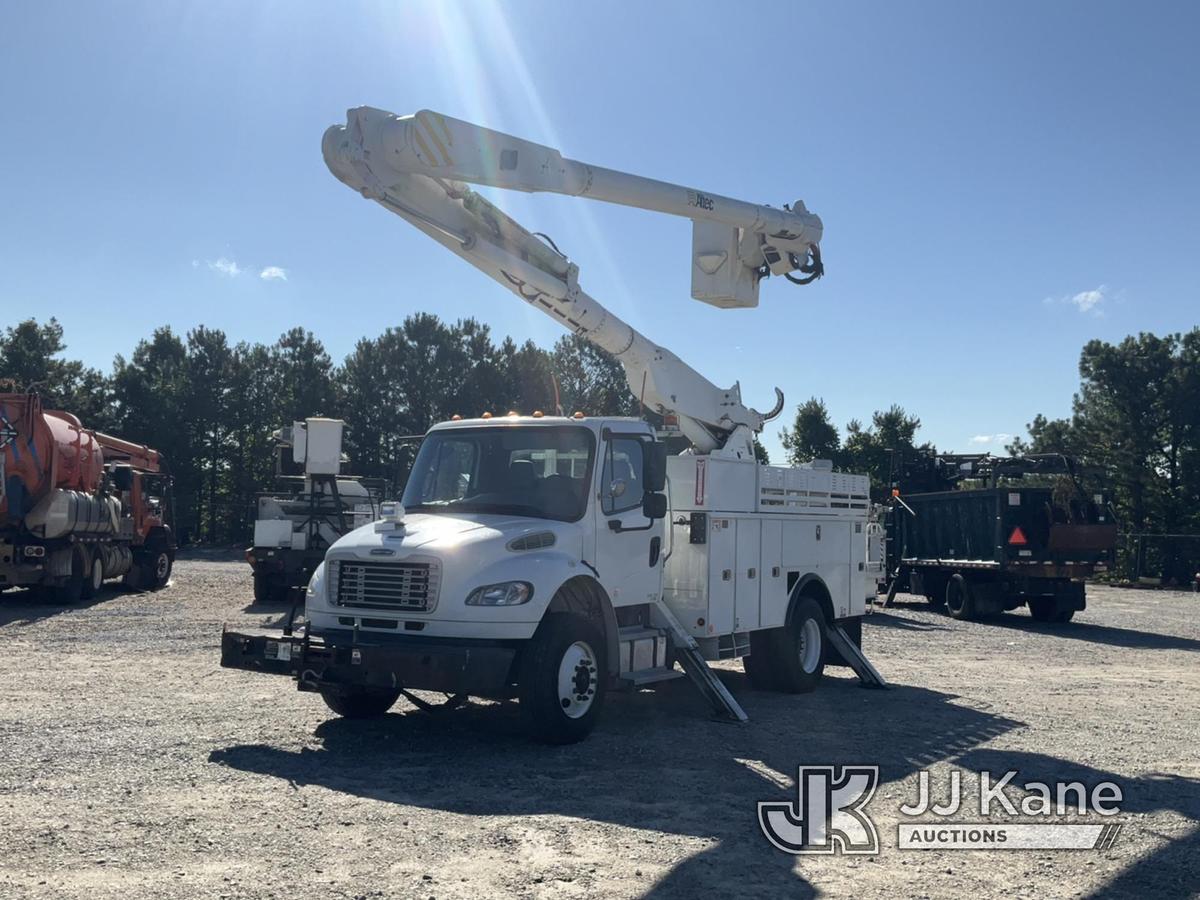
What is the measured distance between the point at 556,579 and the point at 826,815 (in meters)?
2.72

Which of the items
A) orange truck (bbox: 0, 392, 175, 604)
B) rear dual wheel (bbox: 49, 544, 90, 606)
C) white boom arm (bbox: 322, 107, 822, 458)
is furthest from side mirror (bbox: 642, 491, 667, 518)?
rear dual wheel (bbox: 49, 544, 90, 606)

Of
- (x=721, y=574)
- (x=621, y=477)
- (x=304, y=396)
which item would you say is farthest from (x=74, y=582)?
(x=304, y=396)

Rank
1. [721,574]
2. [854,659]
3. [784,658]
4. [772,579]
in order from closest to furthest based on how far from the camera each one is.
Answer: [721,574] < [772,579] < [784,658] < [854,659]

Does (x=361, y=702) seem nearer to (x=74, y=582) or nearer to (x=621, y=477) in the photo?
(x=621, y=477)

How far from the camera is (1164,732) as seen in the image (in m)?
10.1

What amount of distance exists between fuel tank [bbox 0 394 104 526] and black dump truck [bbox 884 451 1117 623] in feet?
57.1

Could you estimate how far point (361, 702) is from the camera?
9.61 meters

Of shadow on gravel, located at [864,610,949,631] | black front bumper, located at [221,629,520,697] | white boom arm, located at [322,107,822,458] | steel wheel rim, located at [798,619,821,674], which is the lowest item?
shadow on gravel, located at [864,610,949,631]

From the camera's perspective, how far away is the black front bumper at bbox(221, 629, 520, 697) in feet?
26.6

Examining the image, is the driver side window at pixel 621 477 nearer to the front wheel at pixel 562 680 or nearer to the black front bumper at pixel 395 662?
the front wheel at pixel 562 680

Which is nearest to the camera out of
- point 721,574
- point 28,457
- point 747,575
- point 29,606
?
point 721,574

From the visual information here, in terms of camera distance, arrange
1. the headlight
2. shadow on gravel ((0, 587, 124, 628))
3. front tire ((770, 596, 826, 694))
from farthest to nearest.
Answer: shadow on gravel ((0, 587, 124, 628)), front tire ((770, 596, 826, 694)), the headlight

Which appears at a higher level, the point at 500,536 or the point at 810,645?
the point at 500,536

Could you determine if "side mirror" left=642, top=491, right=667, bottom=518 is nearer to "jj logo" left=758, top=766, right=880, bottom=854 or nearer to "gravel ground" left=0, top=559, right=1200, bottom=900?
"gravel ground" left=0, top=559, right=1200, bottom=900
